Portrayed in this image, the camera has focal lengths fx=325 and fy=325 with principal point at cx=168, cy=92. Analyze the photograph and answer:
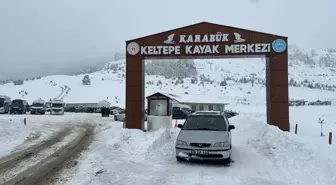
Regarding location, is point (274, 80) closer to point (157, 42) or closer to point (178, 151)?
A: point (157, 42)

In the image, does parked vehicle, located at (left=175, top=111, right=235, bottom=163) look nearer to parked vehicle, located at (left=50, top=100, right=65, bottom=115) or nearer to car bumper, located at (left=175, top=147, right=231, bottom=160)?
car bumper, located at (left=175, top=147, right=231, bottom=160)

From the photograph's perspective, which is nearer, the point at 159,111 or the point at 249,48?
the point at 249,48

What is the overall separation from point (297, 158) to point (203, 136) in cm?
326

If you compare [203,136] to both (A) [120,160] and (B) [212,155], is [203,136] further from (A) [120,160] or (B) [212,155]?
(A) [120,160]

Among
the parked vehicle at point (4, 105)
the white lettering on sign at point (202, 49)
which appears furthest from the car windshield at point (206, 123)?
the parked vehicle at point (4, 105)

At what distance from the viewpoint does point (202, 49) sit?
2069cm

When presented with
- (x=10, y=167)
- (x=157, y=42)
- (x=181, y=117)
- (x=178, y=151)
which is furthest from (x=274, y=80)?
(x=181, y=117)

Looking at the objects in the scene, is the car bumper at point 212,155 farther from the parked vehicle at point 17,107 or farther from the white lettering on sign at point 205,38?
the parked vehicle at point 17,107

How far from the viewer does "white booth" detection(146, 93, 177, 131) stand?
71.4 feet

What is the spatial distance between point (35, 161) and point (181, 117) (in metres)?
33.3

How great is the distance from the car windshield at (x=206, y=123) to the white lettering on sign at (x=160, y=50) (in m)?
8.87

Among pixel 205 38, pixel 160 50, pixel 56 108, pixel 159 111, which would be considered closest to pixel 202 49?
pixel 205 38

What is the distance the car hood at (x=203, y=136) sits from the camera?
1055cm

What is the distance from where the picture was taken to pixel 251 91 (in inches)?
6850
